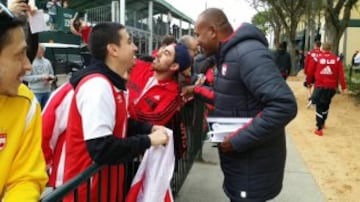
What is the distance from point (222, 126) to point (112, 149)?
87cm

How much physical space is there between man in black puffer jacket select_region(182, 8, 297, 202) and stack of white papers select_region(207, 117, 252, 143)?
0.03 meters

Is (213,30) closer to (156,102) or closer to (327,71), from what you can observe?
(156,102)

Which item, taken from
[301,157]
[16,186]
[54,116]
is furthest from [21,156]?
[301,157]

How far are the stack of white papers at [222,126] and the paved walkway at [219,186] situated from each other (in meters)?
2.36

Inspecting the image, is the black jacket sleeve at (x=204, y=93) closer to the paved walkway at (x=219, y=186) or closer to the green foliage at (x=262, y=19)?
the paved walkway at (x=219, y=186)

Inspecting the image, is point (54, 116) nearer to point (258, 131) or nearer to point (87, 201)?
point (87, 201)

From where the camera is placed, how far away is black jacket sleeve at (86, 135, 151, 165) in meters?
2.31

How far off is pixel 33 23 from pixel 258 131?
1526 mm

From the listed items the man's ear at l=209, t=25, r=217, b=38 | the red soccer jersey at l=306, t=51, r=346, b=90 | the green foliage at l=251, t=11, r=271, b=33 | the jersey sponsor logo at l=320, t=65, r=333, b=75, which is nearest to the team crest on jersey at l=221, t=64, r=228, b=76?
the man's ear at l=209, t=25, r=217, b=38

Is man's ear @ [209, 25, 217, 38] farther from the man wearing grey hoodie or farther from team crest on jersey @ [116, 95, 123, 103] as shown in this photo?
the man wearing grey hoodie

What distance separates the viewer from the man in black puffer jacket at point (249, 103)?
2.69 meters

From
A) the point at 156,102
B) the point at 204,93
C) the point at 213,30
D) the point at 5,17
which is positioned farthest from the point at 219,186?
the point at 5,17

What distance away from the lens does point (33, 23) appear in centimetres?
298

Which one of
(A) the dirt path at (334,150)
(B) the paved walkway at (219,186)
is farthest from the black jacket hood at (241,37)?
(A) the dirt path at (334,150)
